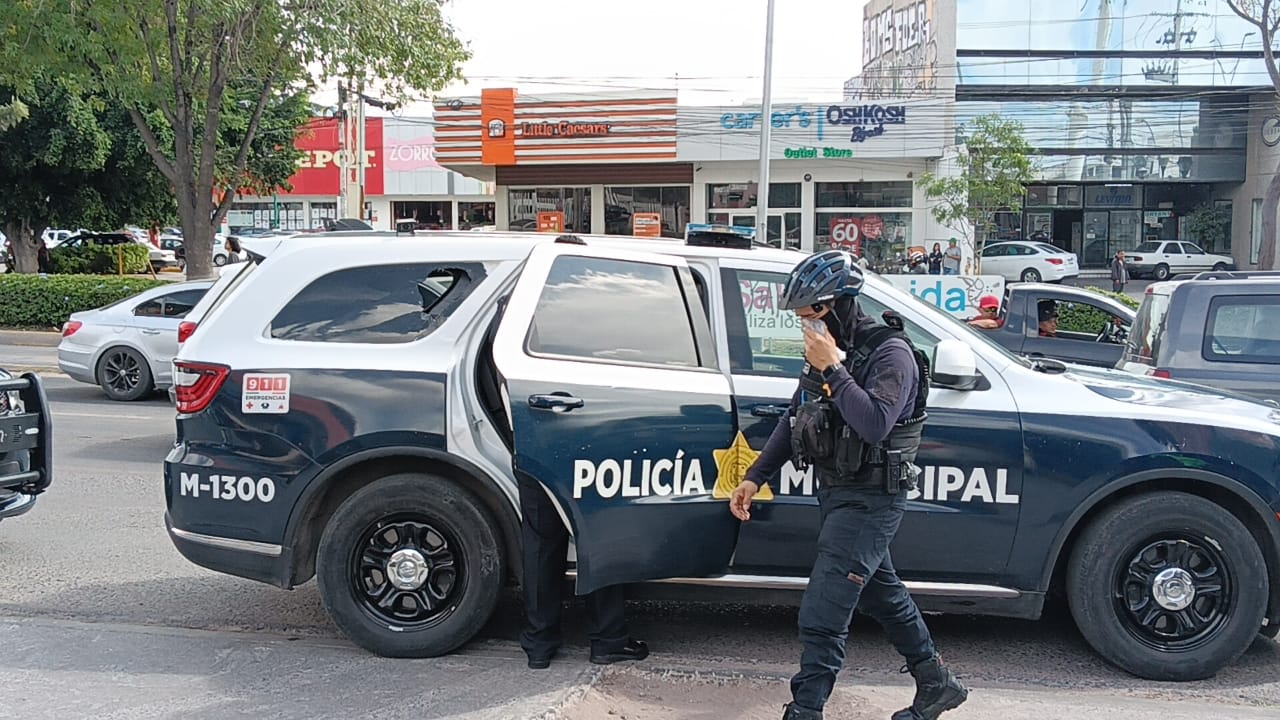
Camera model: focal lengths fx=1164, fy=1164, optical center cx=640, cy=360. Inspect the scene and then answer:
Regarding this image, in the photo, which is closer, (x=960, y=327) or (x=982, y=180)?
(x=960, y=327)

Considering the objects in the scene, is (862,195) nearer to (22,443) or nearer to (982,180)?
(982,180)

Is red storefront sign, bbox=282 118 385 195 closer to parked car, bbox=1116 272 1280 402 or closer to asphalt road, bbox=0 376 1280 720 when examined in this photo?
asphalt road, bbox=0 376 1280 720

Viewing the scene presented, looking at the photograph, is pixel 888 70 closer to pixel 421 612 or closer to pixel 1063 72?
pixel 1063 72

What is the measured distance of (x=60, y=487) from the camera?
8812 millimetres

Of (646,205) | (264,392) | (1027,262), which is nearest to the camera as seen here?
(264,392)

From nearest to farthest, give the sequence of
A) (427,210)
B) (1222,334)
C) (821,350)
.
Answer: (821,350), (1222,334), (427,210)

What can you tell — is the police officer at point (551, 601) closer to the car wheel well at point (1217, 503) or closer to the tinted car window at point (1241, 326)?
the car wheel well at point (1217, 503)


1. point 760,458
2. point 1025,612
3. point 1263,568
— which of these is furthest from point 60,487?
point 1263,568

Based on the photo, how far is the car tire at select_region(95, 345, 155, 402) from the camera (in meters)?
13.5

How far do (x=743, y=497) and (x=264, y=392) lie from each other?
2146mm

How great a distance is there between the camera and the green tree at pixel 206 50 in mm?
16406

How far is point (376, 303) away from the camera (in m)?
5.21

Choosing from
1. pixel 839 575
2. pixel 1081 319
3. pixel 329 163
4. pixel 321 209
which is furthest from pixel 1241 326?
pixel 321 209

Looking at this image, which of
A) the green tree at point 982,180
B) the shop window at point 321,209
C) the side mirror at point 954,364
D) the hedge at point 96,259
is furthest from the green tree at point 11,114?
the shop window at point 321,209
